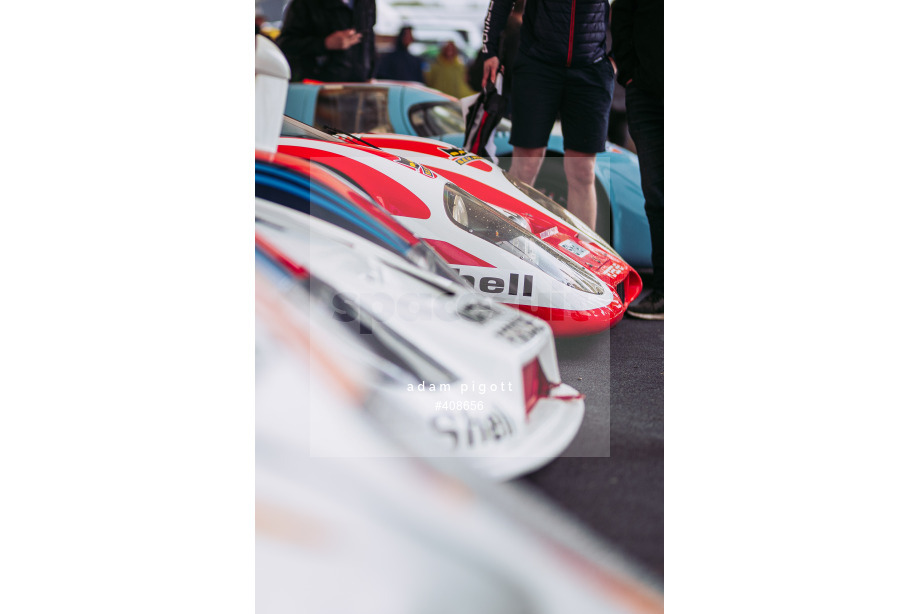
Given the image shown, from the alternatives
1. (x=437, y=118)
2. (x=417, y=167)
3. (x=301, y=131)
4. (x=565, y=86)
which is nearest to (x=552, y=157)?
(x=565, y=86)

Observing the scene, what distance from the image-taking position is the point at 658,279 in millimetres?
1662

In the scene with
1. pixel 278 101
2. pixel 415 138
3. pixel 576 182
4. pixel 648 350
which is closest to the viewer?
pixel 278 101

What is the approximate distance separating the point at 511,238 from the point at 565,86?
0.47 m

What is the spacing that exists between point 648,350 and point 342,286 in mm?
752

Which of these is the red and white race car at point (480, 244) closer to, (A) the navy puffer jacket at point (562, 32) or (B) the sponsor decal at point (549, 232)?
(B) the sponsor decal at point (549, 232)

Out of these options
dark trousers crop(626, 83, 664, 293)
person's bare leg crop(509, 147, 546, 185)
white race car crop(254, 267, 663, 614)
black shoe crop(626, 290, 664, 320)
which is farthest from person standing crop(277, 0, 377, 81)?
black shoe crop(626, 290, 664, 320)

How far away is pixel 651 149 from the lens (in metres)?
1.83

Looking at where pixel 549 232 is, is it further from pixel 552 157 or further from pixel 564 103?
pixel 564 103

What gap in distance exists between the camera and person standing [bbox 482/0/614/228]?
1.64m

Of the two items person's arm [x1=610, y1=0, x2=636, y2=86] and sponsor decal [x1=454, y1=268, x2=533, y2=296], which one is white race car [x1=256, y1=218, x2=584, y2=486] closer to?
sponsor decal [x1=454, y1=268, x2=533, y2=296]

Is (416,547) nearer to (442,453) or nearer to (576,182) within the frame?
(442,453)

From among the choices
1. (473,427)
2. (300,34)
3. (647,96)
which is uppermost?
(300,34)

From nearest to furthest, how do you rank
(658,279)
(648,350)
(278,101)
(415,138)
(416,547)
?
(416,547)
(278,101)
(648,350)
(658,279)
(415,138)

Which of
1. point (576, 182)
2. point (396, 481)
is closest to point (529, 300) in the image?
Answer: point (576, 182)
